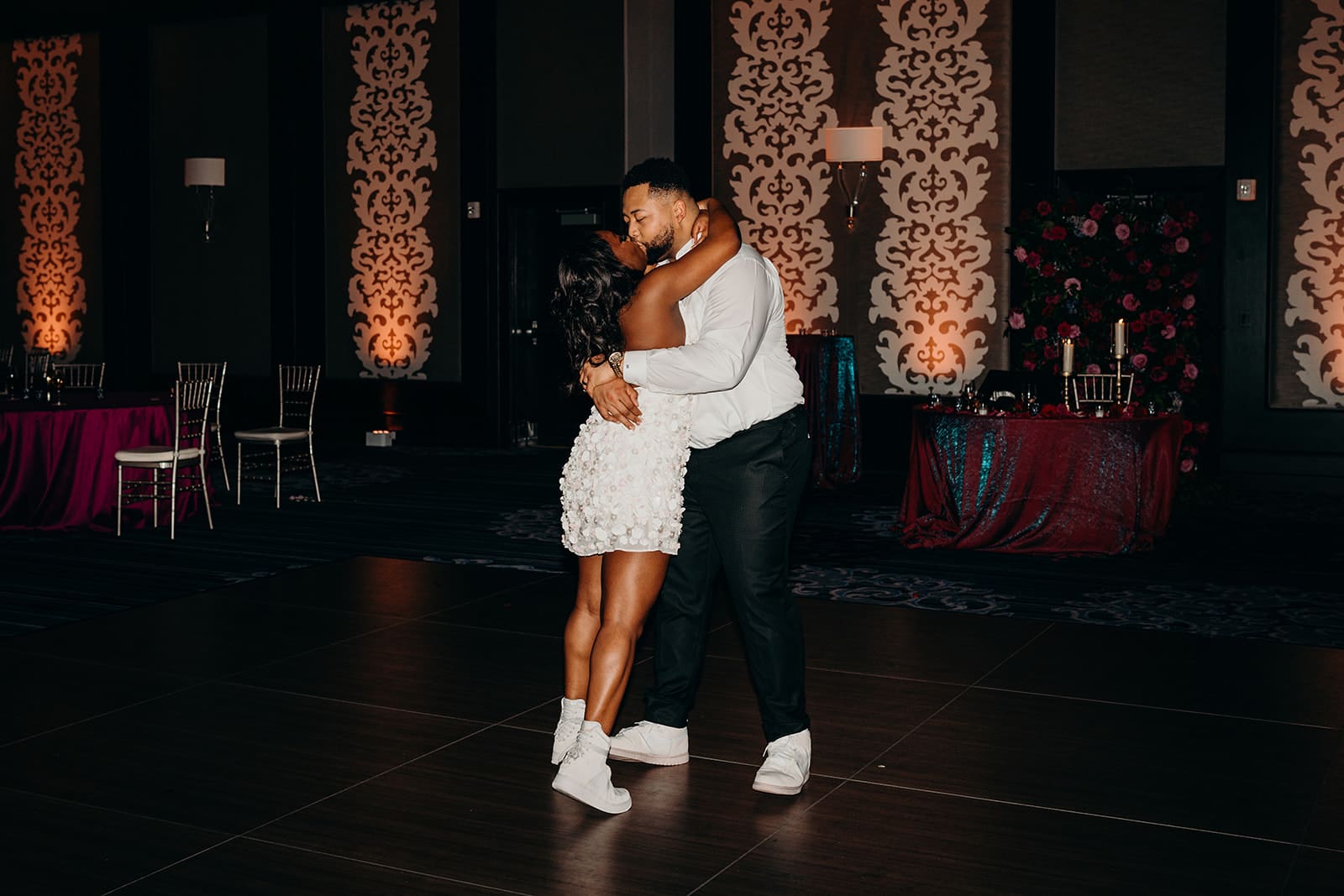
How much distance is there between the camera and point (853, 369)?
9.48m

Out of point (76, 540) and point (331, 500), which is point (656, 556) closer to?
point (76, 540)

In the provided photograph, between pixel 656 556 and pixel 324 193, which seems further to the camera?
pixel 324 193

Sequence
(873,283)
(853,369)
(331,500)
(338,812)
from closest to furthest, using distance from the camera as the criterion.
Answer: (338,812) → (331,500) → (853,369) → (873,283)

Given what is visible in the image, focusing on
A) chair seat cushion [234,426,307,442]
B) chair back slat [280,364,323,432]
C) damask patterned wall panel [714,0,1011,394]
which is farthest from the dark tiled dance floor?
damask patterned wall panel [714,0,1011,394]

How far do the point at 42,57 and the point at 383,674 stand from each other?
36.0ft

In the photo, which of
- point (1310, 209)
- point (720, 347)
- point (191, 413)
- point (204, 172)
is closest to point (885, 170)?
point (1310, 209)

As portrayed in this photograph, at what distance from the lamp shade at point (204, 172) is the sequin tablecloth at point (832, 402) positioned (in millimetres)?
5434

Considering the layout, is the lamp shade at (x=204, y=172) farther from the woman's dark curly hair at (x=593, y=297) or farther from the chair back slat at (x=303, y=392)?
the woman's dark curly hair at (x=593, y=297)

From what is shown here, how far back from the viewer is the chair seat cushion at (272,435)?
336 inches

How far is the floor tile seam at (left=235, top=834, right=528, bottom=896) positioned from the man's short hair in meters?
1.50

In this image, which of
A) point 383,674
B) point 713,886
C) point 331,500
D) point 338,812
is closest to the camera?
point 713,886

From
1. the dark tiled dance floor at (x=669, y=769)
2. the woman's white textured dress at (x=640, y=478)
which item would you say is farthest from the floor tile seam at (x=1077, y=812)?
the woman's white textured dress at (x=640, y=478)

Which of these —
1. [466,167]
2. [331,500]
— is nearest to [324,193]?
[466,167]

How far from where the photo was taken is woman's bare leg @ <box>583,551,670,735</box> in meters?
3.21
